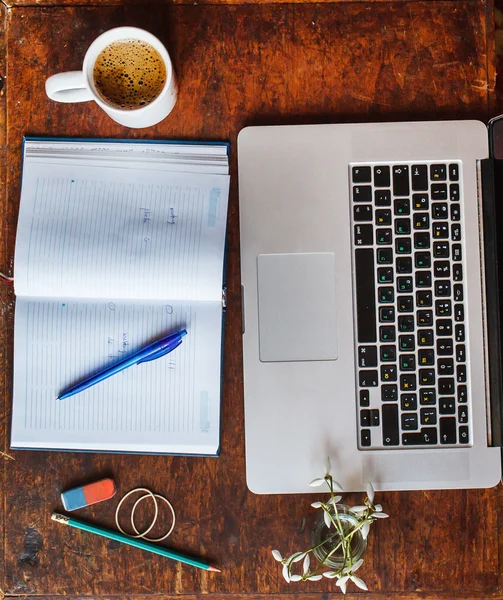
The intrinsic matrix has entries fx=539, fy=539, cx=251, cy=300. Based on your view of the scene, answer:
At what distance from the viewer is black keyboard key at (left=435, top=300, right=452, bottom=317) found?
27.6 inches

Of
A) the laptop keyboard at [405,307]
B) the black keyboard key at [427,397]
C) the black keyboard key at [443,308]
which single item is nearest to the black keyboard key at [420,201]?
the laptop keyboard at [405,307]

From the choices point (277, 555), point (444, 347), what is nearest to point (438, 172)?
point (444, 347)

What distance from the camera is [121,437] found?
0.71 m

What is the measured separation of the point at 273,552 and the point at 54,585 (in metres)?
0.30

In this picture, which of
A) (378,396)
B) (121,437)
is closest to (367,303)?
(378,396)

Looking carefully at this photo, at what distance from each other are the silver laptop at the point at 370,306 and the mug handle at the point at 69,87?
0.21 metres

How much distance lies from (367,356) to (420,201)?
0.21 metres

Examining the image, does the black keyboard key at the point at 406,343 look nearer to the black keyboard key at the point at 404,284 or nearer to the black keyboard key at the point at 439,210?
the black keyboard key at the point at 404,284

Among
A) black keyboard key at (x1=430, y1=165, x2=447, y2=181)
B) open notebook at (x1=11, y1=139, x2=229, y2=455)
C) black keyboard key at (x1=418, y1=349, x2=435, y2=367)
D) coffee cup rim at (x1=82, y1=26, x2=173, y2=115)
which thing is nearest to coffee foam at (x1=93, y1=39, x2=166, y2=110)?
coffee cup rim at (x1=82, y1=26, x2=173, y2=115)

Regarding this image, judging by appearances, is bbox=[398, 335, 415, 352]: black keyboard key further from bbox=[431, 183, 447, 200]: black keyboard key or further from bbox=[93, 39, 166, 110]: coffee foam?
bbox=[93, 39, 166, 110]: coffee foam

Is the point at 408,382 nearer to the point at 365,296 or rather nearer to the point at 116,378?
the point at 365,296

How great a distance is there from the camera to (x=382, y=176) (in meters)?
0.70

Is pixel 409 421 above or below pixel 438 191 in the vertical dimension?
below

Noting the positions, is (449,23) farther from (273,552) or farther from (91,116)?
(273,552)
